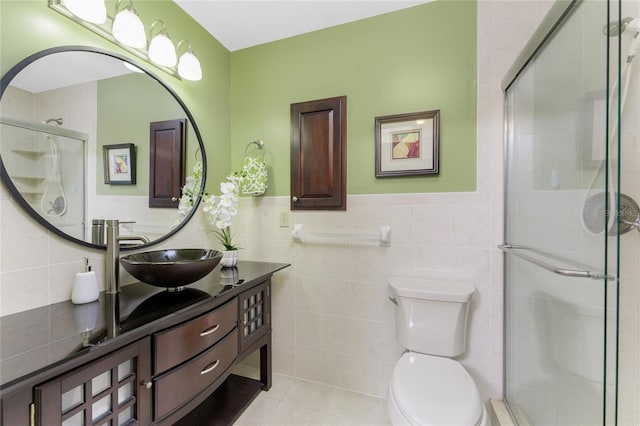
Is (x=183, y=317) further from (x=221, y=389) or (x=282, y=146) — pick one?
(x=282, y=146)

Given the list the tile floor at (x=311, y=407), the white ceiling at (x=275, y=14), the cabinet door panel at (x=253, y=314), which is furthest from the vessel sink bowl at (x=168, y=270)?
the white ceiling at (x=275, y=14)

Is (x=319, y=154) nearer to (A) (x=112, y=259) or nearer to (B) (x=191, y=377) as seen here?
(A) (x=112, y=259)

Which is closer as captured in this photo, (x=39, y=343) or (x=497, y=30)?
(x=39, y=343)

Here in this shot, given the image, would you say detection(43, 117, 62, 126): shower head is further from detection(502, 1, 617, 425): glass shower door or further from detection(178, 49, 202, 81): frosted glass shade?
detection(502, 1, 617, 425): glass shower door

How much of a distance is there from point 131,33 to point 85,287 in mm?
1106

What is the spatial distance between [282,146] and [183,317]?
48.7 inches

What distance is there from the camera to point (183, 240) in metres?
1.62

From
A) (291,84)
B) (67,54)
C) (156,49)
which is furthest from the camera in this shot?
(291,84)

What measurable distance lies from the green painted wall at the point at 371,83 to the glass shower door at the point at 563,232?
28 centimetres

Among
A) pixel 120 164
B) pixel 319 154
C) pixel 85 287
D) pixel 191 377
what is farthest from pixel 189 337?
pixel 319 154

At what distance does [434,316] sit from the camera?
1375 mm

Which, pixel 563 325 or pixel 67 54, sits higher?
pixel 67 54

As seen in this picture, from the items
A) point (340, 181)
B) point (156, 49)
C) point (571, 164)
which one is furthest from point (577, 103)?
point (156, 49)

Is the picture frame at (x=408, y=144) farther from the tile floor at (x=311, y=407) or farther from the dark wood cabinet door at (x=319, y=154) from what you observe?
the tile floor at (x=311, y=407)
